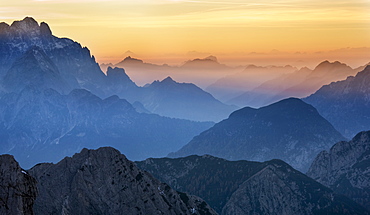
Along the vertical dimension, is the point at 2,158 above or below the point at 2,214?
above

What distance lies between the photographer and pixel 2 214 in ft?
283

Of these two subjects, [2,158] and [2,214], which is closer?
[2,214]

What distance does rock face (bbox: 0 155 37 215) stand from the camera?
87.1 m

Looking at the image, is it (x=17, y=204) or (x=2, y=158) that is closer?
(x=17, y=204)

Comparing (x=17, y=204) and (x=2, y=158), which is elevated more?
(x=2, y=158)

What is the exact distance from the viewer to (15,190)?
3474 inches

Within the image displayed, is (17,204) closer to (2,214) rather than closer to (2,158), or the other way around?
(2,214)

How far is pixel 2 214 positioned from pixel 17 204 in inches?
87.0

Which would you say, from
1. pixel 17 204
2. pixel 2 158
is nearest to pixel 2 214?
pixel 17 204

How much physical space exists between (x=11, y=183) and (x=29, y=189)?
2364 mm

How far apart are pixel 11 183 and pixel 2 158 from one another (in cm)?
556

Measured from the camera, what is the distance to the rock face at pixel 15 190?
87125 mm

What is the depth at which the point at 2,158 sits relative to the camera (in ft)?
306

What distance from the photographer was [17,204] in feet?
287
